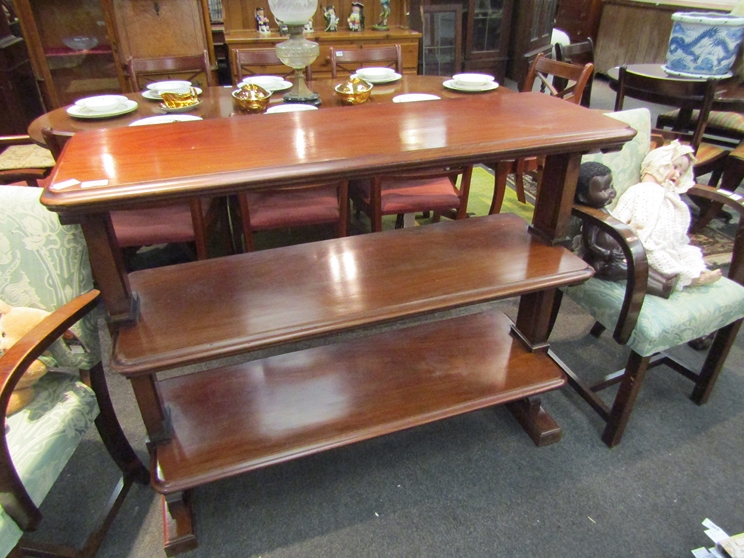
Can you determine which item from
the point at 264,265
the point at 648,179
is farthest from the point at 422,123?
the point at 648,179

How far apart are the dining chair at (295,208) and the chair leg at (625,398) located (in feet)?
3.91

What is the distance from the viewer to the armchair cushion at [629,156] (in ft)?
5.26

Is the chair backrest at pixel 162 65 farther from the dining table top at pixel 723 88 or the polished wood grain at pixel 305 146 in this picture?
the dining table top at pixel 723 88

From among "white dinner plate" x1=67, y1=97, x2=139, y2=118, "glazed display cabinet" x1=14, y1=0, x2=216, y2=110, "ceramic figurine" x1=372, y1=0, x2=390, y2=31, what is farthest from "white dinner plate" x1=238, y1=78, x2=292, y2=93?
"ceramic figurine" x1=372, y1=0, x2=390, y2=31

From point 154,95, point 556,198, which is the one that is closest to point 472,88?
point 556,198

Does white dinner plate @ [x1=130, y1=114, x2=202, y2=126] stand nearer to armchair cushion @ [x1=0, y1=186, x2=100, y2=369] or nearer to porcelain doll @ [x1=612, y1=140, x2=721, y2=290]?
armchair cushion @ [x1=0, y1=186, x2=100, y2=369]

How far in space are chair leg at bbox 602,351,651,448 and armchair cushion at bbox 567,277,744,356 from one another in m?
0.06

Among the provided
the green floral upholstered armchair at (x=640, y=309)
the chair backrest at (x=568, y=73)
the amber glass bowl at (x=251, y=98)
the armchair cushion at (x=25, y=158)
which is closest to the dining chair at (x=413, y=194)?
the amber glass bowl at (x=251, y=98)

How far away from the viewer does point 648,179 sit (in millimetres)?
1567

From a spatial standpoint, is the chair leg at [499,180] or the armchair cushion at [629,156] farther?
the chair leg at [499,180]

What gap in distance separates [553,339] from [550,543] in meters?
0.87

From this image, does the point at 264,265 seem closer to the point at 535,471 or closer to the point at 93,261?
the point at 93,261

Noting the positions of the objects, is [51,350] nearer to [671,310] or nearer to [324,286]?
[324,286]

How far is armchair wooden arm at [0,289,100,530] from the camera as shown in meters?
0.89
